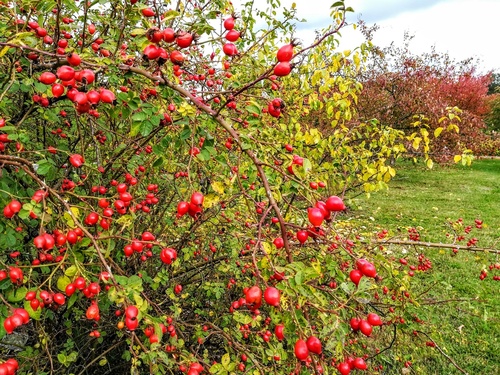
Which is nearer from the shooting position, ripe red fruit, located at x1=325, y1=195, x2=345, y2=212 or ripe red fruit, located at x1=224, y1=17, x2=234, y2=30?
ripe red fruit, located at x1=325, y1=195, x2=345, y2=212

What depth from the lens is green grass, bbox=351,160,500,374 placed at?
350 cm

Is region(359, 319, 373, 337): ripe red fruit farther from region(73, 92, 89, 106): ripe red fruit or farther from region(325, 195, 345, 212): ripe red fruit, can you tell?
region(73, 92, 89, 106): ripe red fruit

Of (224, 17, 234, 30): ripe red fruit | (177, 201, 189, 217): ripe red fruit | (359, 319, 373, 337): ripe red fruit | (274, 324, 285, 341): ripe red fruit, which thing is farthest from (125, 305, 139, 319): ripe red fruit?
(224, 17, 234, 30): ripe red fruit

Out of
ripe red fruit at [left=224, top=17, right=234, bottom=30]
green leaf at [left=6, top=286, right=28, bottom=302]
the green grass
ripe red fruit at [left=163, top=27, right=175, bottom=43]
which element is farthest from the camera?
the green grass

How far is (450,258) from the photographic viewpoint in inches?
238

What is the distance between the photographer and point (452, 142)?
1315 cm

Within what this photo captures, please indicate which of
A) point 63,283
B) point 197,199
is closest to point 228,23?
point 197,199

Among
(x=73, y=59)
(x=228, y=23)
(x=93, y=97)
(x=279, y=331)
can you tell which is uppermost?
(x=228, y=23)

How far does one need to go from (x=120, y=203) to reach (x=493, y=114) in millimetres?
27109

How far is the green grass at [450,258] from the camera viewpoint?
350cm

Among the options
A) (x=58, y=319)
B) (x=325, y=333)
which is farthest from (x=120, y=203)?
(x=58, y=319)

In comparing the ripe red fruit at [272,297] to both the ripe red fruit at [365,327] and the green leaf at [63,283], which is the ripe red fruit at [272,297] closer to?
the ripe red fruit at [365,327]

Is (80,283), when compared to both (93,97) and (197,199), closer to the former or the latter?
(197,199)

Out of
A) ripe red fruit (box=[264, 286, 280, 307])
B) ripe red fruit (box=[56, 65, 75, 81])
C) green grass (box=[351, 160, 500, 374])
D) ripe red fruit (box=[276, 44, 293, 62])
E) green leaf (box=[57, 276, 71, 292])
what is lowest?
green grass (box=[351, 160, 500, 374])
